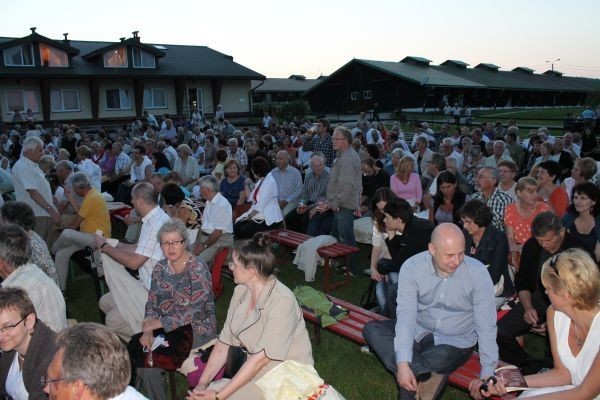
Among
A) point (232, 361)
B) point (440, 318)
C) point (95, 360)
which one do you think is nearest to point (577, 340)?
point (440, 318)

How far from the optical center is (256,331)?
→ 11.1 feet

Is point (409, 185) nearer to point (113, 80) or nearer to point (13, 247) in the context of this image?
point (13, 247)

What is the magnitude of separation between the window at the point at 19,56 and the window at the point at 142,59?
591 centimetres

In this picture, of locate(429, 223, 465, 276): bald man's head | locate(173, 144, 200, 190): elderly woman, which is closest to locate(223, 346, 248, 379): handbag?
locate(429, 223, 465, 276): bald man's head

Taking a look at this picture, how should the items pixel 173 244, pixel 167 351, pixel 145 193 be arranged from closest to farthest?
pixel 167 351
pixel 173 244
pixel 145 193

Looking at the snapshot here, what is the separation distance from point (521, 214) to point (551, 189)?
4.42ft

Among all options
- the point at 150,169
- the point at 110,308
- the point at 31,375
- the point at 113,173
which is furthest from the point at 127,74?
the point at 31,375

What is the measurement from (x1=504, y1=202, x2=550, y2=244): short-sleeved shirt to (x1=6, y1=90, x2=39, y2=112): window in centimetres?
2845

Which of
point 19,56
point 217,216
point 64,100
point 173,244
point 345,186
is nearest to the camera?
point 173,244

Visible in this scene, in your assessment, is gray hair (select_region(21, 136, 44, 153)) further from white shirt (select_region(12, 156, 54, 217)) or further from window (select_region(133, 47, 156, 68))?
window (select_region(133, 47, 156, 68))

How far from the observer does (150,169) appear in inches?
396

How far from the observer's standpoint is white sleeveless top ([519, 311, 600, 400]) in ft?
9.61

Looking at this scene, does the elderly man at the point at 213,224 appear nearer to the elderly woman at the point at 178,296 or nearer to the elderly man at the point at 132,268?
the elderly man at the point at 132,268

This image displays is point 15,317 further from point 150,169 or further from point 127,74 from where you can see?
point 127,74
